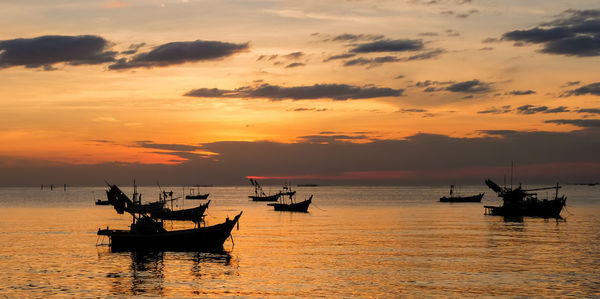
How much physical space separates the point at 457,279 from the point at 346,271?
27.9 feet

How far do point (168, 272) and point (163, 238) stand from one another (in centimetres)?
1280

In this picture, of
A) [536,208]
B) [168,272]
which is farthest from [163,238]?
[536,208]

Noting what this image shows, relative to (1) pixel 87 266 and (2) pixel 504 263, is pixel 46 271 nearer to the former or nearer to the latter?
(1) pixel 87 266

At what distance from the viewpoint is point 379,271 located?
154 ft

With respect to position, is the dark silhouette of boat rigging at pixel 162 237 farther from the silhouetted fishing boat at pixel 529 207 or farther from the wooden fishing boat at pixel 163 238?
the silhouetted fishing boat at pixel 529 207

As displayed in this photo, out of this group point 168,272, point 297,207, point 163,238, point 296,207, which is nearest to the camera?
point 168,272

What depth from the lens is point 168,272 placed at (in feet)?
155

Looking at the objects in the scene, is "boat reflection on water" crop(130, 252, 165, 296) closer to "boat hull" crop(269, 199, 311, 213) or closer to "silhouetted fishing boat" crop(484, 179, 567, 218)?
"silhouetted fishing boat" crop(484, 179, 567, 218)

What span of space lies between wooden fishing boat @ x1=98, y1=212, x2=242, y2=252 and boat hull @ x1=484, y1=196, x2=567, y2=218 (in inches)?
2808

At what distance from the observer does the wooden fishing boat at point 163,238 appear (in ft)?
196

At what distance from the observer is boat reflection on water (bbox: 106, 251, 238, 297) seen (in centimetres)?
3981

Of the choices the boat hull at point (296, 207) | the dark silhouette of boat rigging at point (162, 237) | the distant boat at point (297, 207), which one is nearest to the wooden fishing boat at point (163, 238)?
the dark silhouette of boat rigging at point (162, 237)

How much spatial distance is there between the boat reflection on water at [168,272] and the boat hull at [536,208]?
239ft

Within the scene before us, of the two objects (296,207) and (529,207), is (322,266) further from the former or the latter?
(296,207)
